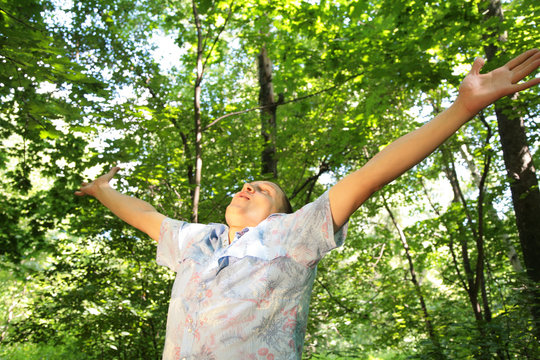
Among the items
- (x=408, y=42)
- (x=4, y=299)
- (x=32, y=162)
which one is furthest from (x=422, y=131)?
(x=4, y=299)

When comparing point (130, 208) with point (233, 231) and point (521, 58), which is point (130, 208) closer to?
point (233, 231)

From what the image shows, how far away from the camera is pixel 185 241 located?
172 cm

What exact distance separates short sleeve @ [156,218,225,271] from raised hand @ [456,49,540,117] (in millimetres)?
1048

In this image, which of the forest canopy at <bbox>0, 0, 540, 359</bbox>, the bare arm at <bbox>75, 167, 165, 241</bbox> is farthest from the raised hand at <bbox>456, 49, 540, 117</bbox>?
the forest canopy at <bbox>0, 0, 540, 359</bbox>

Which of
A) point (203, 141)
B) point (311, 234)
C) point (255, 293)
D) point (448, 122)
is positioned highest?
point (203, 141)

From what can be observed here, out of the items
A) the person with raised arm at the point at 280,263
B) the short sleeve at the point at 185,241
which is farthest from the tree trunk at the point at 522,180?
the short sleeve at the point at 185,241

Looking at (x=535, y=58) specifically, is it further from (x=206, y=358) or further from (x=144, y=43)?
(x=144, y=43)

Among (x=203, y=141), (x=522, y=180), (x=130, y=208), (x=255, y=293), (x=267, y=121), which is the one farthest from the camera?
(x=267, y=121)

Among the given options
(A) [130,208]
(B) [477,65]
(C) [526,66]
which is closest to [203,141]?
(A) [130,208]

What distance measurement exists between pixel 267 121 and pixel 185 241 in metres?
5.70

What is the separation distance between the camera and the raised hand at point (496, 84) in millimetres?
1213

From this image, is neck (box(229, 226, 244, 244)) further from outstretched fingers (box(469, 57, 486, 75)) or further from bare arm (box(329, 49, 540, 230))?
outstretched fingers (box(469, 57, 486, 75))

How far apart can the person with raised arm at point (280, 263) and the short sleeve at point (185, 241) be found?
0.07 ft

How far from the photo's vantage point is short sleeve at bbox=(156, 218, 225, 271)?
1.66m
